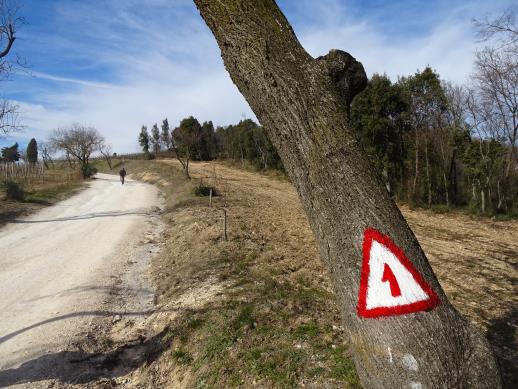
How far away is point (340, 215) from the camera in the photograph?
7.50 feet

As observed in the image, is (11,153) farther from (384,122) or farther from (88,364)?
(88,364)

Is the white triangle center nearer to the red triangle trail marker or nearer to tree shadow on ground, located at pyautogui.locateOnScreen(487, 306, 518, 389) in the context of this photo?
the red triangle trail marker

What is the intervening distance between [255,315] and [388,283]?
11.6 ft

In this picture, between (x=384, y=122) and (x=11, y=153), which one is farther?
(x=11, y=153)

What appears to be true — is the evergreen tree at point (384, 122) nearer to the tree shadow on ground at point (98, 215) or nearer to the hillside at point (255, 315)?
the hillside at point (255, 315)

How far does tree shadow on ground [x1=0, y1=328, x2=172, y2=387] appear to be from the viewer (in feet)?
15.5

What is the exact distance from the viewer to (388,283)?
2.19 meters

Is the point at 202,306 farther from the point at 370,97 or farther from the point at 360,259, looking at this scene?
the point at 370,97

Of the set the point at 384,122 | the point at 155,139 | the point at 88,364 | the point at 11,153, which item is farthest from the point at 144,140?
the point at 88,364

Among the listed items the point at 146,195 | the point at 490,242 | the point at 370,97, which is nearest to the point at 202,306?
the point at 490,242

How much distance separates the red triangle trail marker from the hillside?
5.92 feet

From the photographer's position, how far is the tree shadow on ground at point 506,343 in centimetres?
365

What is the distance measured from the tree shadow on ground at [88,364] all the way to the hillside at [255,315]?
0.02 meters

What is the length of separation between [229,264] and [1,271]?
5.18m
